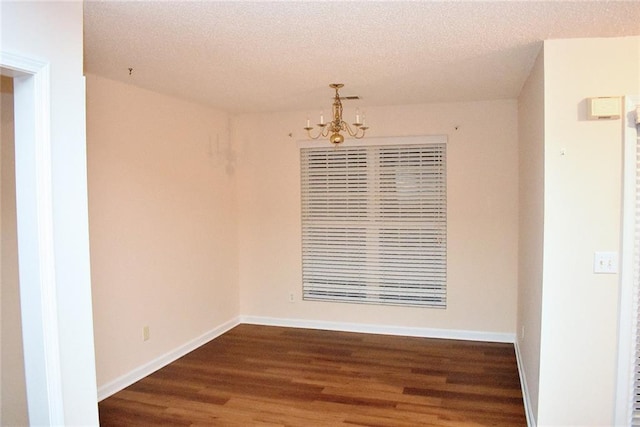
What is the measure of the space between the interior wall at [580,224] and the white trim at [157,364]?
10.3 ft

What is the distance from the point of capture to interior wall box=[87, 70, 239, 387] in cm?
377

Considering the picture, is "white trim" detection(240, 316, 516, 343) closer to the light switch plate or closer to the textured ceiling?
the light switch plate

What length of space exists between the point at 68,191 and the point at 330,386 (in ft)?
8.65

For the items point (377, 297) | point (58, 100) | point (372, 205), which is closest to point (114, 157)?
point (58, 100)

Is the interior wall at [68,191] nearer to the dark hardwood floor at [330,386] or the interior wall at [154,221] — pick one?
the dark hardwood floor at [330,386]

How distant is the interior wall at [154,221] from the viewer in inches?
148

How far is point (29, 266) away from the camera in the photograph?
212cm

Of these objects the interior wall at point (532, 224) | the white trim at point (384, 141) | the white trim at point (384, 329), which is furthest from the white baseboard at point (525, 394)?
the white trim at point (384, 141)

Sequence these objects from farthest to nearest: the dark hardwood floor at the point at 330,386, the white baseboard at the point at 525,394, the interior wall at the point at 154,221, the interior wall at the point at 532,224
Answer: the interior wall at the point at 154,221 → the dark hardwood floor at the point at 330,386 → the white baseboard at the point at 525,394 → the interior wall at the point at 532,224

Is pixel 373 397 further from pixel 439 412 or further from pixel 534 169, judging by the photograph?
pixel 534 169

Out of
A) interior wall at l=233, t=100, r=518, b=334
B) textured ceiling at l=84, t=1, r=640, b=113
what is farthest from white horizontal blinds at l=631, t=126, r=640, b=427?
interior wall at l=233, t=100, r=518, b=334

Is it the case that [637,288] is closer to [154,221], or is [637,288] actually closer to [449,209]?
[449,209]

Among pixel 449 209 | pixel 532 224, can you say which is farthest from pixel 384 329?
pixel 532 224

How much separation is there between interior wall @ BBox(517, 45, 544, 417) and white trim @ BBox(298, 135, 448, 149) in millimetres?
912
